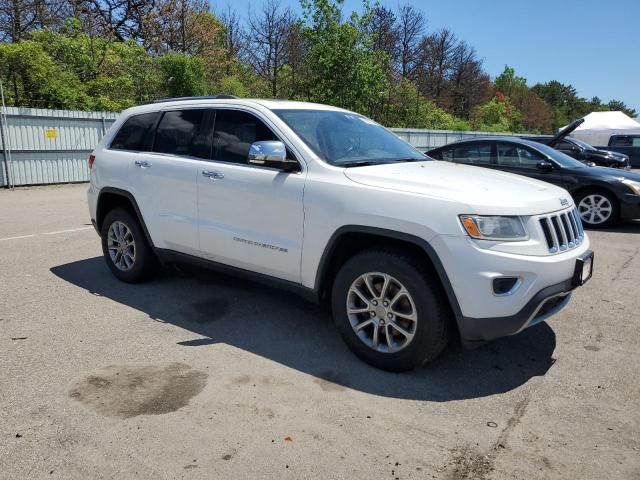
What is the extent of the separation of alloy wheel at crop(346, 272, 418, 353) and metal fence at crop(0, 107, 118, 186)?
1320 cm

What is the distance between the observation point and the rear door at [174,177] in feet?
15.5

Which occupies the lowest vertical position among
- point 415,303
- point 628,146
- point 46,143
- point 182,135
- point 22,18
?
point 415,303

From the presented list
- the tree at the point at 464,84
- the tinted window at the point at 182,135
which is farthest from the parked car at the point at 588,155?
the tree at the point at 464,84

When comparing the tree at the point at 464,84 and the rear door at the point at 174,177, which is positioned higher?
the tree at the point at 464,84

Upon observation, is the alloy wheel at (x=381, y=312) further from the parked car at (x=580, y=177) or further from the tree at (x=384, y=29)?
the tree at (x=384, y=29)

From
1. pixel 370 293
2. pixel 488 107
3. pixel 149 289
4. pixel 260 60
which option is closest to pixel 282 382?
pixel 370 293

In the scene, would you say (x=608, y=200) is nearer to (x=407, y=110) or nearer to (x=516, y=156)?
(x=516, y=156)

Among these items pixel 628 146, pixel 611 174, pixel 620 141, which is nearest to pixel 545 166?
pixel 611 174

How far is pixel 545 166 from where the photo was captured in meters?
9.23

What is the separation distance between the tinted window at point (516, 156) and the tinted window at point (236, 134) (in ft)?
21.2

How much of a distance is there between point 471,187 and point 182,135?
2.76 meters

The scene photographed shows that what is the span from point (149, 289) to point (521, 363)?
140 inches

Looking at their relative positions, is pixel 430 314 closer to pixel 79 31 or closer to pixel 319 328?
pixel 319 328

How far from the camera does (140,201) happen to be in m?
5.20
